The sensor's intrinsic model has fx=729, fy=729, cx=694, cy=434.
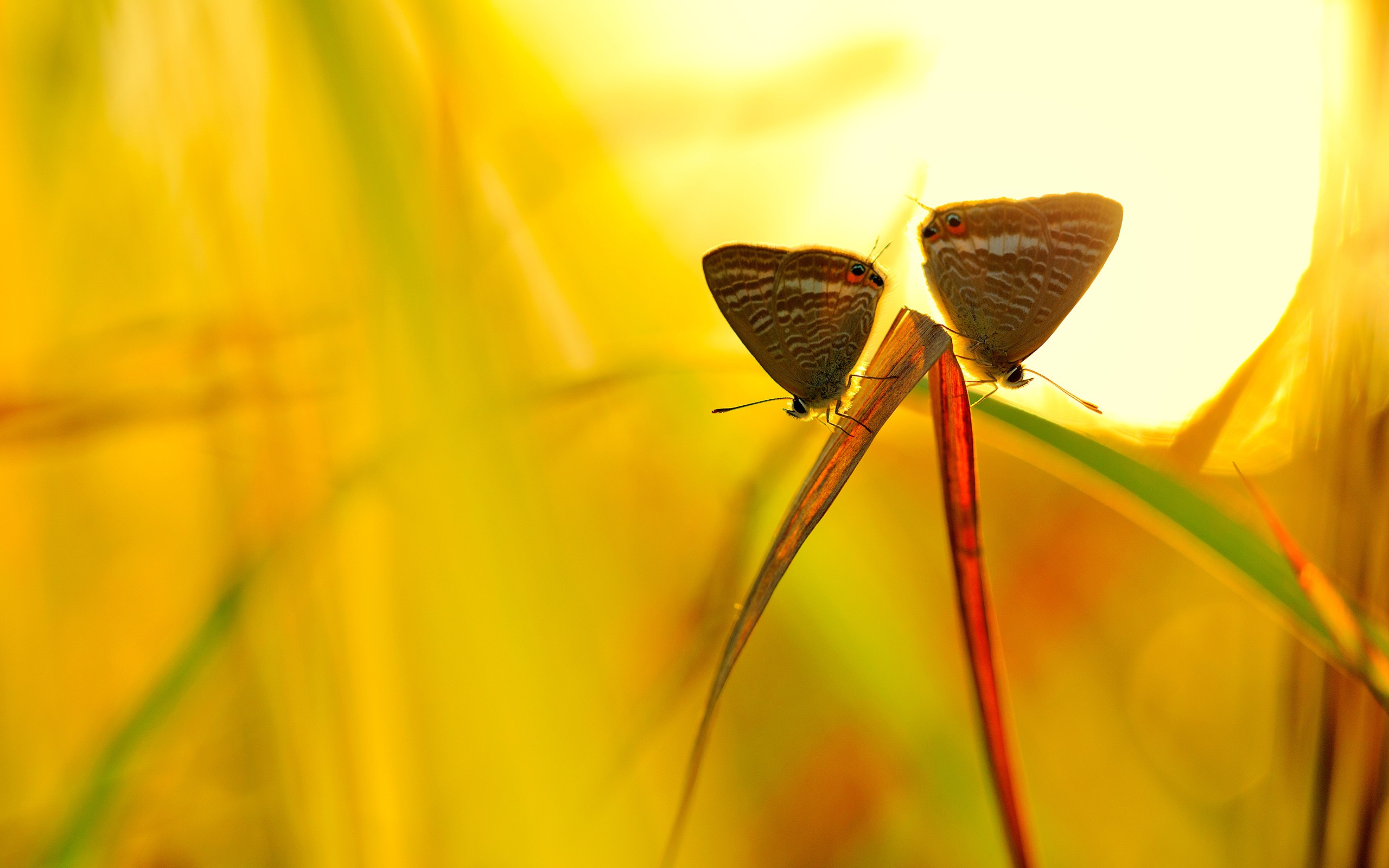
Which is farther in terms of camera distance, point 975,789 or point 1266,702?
point 1266,702

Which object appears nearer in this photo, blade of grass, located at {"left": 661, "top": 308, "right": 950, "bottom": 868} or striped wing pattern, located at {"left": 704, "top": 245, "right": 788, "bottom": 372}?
blade of grass, located at {"left": 661, "top": 308, "right": 950, "bottom": 868}

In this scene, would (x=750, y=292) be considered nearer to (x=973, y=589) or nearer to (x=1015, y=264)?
(x=1015, y=264)

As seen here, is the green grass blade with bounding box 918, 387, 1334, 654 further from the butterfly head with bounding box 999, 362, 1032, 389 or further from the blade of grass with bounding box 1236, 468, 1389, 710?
the butterfly head with bounding box 999, 362, 1032, 389

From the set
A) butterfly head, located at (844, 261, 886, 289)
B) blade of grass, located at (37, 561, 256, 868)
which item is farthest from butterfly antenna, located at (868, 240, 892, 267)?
blade of grass, located at (37, 561, 256, 868)

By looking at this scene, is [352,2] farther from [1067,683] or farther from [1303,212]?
[1067,683]

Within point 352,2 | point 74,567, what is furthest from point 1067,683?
point 74,567

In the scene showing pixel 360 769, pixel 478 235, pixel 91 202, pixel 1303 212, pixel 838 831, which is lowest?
pixel 838 831

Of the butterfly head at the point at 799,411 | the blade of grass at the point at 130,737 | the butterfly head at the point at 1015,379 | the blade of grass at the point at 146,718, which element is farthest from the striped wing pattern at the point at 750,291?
the blade of grass at the point at 130,737
